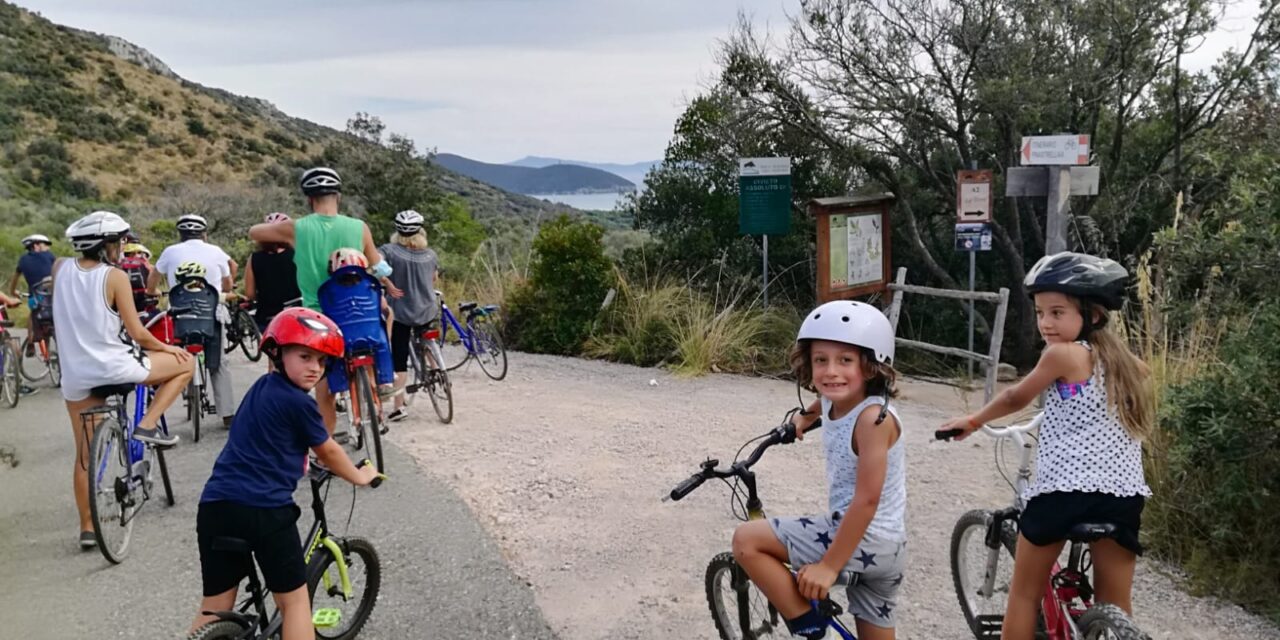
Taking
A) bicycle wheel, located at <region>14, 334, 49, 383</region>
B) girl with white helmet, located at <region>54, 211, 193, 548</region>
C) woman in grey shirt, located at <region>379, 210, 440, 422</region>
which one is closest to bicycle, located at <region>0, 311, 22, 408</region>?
bicycle wheel, located at <region>14, 334, 49, 383</region>

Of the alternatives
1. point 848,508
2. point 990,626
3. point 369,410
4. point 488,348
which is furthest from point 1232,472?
point 488,348

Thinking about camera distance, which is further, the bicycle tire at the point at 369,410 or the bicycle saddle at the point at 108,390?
the bicycle tire at the point at 369,410

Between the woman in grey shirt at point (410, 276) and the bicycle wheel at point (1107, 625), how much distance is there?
6.01 m

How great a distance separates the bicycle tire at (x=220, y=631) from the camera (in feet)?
9.42

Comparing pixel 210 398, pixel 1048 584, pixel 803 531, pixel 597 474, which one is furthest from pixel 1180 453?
pixel 210 398

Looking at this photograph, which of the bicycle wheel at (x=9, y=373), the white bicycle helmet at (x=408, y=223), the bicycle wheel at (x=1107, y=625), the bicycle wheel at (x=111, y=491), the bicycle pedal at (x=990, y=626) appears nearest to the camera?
the bicycle wheel at (x=1107, y=625)

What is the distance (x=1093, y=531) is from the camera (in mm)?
2777

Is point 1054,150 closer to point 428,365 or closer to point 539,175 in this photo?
point 428,365

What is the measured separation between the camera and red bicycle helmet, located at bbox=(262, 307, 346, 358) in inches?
126

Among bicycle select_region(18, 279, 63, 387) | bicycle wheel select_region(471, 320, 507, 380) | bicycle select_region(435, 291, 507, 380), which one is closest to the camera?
bicycle select_region(18, 279, 63, 387)

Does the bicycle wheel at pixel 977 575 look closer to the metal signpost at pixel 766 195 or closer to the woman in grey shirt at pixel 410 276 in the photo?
the woman in grey shirt at pixel 410 276

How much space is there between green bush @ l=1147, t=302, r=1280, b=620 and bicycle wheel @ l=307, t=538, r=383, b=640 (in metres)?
3.99

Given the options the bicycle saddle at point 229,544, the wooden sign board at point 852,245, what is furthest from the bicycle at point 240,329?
the bicycle saddle at point 229,544

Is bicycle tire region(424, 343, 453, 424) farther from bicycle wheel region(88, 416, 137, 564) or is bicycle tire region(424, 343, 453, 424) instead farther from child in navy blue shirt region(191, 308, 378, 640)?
child in navy blue shirt region(191, 308, 378, 640)
